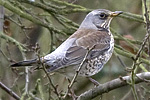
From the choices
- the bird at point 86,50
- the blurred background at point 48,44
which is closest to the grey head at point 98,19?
the bird at point 86,50

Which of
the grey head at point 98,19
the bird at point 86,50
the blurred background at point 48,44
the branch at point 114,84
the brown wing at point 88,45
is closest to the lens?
the branch at point 114,84

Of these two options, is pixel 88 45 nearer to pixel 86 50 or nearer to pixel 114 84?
pixel 86 50

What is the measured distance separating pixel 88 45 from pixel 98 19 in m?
0.72

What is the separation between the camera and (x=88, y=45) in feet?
15.7

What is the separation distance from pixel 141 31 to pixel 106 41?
1.89 meters

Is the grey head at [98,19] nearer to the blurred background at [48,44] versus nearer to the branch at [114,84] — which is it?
the blurred background at [48,44]

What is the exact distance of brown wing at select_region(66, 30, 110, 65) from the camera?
457 centimetres

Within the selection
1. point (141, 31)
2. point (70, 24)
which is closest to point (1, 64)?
point (70, 24)

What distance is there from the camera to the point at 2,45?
5641 millimetres

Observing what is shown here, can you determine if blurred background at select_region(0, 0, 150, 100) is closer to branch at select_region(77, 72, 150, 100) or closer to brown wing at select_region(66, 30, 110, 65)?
brown wing at select_region(66, 30, 110, 65)

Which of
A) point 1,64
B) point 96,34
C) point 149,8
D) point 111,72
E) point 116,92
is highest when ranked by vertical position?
point 149,8

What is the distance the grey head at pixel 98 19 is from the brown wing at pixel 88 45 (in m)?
0.15

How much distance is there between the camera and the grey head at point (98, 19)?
207 inches

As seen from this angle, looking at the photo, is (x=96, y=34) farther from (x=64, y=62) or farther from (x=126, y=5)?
(x=126, y=5)
